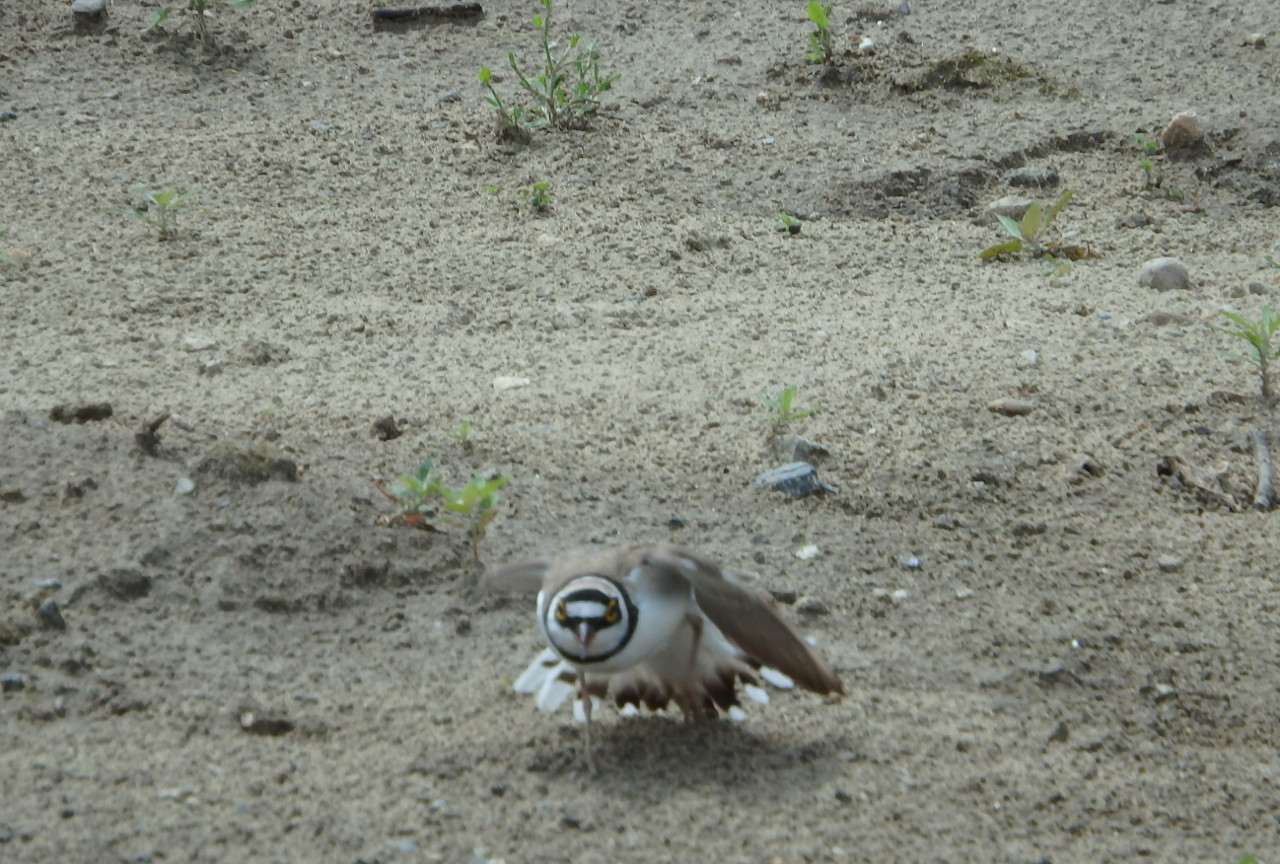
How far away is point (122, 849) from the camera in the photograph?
268 centimetres

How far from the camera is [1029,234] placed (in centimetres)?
596

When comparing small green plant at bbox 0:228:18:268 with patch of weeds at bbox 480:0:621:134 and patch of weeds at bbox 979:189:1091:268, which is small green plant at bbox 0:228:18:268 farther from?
patch of weeds at bbox 979:189:1091:268

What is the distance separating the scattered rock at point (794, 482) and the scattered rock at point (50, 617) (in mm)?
1876

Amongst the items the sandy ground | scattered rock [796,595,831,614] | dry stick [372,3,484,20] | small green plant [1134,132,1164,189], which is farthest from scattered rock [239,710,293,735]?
dry stick [372,3,484,20]

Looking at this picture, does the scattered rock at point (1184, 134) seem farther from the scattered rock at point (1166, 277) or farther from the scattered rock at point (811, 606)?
the scattered rock at point (811, 606)

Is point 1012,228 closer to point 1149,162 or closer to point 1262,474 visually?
point 1149,162

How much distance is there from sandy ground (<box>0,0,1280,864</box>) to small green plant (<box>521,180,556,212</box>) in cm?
13

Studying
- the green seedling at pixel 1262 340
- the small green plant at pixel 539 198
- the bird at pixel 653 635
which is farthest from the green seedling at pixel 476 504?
the small green plant at pixel 539 198

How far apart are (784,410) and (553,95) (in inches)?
112

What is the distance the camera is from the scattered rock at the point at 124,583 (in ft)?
11.6

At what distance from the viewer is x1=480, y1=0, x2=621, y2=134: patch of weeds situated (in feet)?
22.0

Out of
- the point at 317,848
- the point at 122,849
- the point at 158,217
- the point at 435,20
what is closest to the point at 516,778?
the point at 317,848

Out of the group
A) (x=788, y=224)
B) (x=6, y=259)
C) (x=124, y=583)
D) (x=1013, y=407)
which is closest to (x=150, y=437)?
(x=124, y=583)

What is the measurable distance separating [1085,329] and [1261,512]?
1166mm
